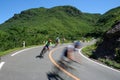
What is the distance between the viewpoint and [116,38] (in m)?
25.2

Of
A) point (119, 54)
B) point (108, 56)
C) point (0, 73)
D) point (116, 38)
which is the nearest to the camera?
point (0, 73)

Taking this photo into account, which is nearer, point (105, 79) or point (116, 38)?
point (105, 79)

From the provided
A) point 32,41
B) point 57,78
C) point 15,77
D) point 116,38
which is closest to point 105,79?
point 57,78

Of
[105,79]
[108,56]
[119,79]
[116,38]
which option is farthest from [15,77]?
[116,38]

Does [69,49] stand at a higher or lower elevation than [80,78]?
higher

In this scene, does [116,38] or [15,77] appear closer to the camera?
[15,77]

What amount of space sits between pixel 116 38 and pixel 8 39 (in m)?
29.2

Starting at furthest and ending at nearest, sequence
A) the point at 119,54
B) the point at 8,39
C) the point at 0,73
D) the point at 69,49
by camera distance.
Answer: the point at 8,39 < the point at 119,54 < the point at 69,49 < the point at 0,73

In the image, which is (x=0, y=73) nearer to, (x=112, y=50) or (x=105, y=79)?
(x=105, y=79)

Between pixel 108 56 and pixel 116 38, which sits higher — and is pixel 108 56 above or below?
below

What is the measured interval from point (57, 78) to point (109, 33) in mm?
17113

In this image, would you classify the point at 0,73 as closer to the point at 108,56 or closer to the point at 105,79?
the point at 105,79

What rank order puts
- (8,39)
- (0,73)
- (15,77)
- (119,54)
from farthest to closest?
1. (8,39)
2. (119,54)
3. (0,73)
4. (15,77)

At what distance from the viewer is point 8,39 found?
161 feet
